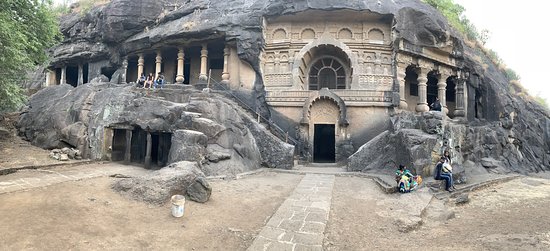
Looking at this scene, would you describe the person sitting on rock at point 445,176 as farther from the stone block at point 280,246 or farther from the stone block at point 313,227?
the stone block at point 280,246

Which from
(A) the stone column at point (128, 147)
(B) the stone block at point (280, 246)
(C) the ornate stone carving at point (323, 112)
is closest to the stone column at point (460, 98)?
(C) the ornate stone carving at point (323, 112)

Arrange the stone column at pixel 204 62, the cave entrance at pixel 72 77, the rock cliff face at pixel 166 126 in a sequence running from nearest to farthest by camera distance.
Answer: the rock cliff face at pixel 166 126, the stone column at pixel 204 62, the cave entrance at pixel 72 77

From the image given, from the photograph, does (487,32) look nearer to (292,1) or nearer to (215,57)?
(292,1)

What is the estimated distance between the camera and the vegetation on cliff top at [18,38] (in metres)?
8.68

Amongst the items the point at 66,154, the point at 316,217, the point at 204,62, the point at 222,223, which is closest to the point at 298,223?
the point at 316,217

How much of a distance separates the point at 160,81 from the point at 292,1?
971 cm

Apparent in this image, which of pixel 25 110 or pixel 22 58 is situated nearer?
pixel 22 58

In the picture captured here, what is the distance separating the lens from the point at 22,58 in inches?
362

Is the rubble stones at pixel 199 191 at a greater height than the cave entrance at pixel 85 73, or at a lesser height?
lesser

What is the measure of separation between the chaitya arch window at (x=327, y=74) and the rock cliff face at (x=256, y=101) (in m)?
3.83

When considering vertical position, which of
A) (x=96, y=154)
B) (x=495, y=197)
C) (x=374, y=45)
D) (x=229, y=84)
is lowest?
(x=495, y=197)

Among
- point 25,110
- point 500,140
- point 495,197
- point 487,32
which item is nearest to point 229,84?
point 25,110

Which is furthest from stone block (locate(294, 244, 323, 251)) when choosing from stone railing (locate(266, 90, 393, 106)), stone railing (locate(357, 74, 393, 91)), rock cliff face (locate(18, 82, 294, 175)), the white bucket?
stone railing (locate(357, 74, 393, 91))

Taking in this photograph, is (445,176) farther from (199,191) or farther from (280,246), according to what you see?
(199,191)
